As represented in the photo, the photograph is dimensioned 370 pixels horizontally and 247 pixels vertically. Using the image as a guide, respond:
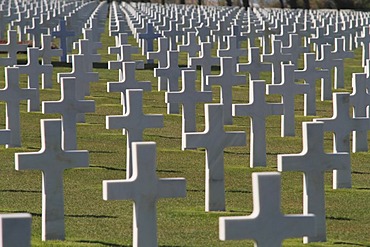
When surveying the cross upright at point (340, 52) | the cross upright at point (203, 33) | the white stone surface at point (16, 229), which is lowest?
the cross upright at point (203, 33)

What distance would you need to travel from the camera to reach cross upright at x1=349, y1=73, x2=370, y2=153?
1280cm

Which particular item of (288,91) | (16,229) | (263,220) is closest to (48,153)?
(263,220)

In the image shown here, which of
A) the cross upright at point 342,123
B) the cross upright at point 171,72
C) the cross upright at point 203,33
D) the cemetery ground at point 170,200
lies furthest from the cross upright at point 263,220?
the cross upright at point 203,33

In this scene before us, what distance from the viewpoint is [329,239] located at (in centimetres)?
873

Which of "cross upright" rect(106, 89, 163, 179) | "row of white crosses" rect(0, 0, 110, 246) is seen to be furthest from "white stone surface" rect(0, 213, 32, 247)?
"cross upright" rect(106, 89, 163, 179)

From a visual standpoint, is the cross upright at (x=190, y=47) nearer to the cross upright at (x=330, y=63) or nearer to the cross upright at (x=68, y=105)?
the cross upright at (x=330, y=63)

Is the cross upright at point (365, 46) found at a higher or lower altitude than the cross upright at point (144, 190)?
lower

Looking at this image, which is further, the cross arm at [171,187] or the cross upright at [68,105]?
the cross upright at [68,105]

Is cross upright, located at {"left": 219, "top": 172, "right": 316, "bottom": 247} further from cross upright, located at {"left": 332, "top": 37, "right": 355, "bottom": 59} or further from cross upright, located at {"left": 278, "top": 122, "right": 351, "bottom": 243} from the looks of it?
cross upright, located at {"left": 332, "top": 37, "right": 355, "bottom": 59}

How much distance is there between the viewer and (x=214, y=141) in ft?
30.6

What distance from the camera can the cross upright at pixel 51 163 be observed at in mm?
8305

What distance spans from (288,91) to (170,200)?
3.93 metres

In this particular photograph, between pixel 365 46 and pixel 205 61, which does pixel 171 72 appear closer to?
pixel 205 61

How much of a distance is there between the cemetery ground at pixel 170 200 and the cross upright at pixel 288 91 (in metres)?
0.15
